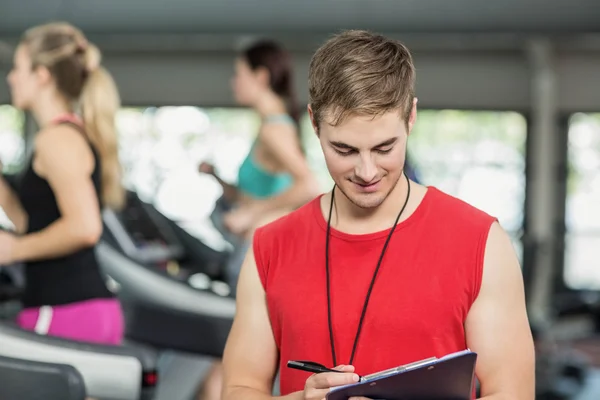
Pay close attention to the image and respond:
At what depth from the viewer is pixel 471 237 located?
1301 millimetres

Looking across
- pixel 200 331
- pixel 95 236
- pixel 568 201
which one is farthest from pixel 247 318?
pixel 568 201

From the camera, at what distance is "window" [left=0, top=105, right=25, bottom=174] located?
860 centimetres

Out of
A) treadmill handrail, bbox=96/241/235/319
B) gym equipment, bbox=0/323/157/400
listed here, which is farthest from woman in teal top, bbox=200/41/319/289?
gym equipment, bbox=0/323/157/400

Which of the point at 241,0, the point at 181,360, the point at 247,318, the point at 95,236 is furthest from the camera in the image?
the point at 241,0

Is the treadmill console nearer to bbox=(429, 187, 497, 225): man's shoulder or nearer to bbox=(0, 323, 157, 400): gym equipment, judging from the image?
bbox=(0, 323, 157, 400): gym equipment

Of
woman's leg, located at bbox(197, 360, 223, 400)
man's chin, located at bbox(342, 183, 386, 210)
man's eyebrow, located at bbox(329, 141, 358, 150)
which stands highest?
man's eyebrow, located at bbox(329, 141, 358, 150)

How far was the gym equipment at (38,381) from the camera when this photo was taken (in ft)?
5.34

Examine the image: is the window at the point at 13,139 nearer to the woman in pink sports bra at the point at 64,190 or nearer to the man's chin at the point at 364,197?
the woman in pink sports bra at the point at 64,190

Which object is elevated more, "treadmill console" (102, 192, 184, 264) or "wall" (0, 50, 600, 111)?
"wall" (0, 50, 600, 111)

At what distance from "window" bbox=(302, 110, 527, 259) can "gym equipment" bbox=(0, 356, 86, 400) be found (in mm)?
6596

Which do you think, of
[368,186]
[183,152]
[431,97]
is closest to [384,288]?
[368,186]

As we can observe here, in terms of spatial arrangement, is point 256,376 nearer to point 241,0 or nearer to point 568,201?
point 241,0

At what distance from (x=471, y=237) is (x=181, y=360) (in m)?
2.10

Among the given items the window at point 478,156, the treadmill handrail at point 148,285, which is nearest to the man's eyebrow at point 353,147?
the treadmill handrail at point 148,285
